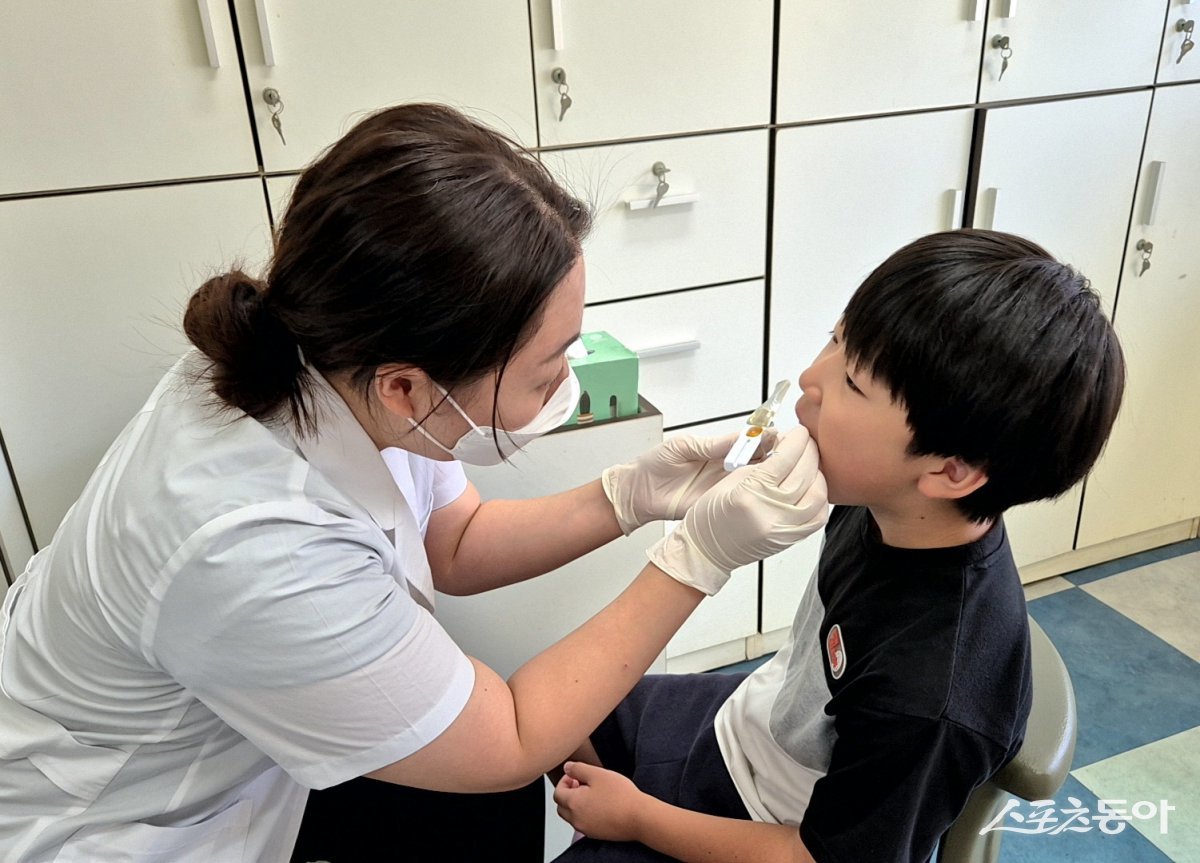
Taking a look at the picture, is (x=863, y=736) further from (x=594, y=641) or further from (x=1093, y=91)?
(x=1093, y=91)

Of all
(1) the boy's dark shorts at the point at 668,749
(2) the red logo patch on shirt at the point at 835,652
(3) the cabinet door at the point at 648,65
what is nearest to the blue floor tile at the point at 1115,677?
(1) the boy's dark shorts at the point at 668,749

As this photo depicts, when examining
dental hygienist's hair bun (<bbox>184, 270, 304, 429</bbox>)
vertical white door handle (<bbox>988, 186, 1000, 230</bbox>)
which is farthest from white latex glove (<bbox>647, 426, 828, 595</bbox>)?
vertical white door handle (<bbox>988, 186, 1000, 230</bbox>)

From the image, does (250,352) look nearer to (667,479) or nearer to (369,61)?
(667,479)

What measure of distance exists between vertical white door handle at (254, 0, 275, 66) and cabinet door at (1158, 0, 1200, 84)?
175 cm

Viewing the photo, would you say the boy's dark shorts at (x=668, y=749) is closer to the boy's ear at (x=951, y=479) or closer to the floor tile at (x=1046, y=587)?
the boy's ear at (x=951, y=479)

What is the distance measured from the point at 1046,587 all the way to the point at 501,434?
1.90 m

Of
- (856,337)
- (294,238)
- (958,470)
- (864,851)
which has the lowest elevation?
(864,851)

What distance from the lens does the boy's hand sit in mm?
1012

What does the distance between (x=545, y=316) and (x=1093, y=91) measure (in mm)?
1577

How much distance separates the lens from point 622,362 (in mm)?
1422

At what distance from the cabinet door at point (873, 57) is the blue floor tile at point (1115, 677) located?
123cm

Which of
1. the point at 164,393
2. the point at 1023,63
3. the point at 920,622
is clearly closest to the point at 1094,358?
the point at 920,622

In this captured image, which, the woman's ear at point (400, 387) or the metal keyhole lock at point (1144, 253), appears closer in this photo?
the woman's ear at point (400, 387)

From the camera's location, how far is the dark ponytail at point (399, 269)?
2.56ft
